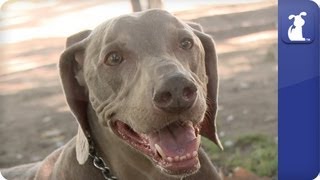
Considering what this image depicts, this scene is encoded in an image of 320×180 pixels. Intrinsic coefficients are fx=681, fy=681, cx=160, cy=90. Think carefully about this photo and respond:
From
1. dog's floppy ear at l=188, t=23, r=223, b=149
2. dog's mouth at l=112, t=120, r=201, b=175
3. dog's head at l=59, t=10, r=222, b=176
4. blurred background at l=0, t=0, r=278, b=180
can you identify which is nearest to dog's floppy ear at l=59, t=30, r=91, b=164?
dog's head at l=59, t=10, r=222, b=176

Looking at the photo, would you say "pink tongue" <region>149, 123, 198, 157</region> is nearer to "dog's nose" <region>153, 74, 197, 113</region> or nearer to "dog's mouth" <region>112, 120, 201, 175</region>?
"dog's mouth" <region>112, 120, 201, 175</region>

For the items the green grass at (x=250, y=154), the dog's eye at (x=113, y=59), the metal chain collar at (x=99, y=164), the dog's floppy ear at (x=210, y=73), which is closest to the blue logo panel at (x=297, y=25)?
the dog's floppy ear at (x=210, y=73)

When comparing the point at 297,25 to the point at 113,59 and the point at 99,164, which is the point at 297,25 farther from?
the point at 99,164

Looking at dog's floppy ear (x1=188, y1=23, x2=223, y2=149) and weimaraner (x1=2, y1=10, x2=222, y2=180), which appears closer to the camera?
weimaraner (x1=2, y1=10, x2=222, y2=180)

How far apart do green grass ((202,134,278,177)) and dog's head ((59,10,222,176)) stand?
1.03ft

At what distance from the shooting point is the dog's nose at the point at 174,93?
7.97ft

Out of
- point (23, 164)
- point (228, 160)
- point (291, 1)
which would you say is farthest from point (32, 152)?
point (291, 1)

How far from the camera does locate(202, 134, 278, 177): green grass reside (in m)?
3.16

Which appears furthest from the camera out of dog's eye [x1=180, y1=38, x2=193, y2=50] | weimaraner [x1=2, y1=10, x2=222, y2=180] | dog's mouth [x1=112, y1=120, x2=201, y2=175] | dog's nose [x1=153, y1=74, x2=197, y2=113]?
dog's eye [x1=180, y1=38, x2=193, y2=50]

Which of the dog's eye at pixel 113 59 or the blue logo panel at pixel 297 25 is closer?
the dog's eye at pixel 113 59

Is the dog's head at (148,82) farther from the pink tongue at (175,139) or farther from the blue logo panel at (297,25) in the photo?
the blue logo panel at (297,25)

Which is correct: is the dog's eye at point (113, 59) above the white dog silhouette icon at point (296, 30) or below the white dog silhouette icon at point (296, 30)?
above

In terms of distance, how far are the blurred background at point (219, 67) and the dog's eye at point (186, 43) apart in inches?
12.0

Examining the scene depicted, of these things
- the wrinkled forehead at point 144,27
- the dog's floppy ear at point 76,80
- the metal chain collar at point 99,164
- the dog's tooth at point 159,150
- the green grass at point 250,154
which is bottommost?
the green grass at point 250,154
